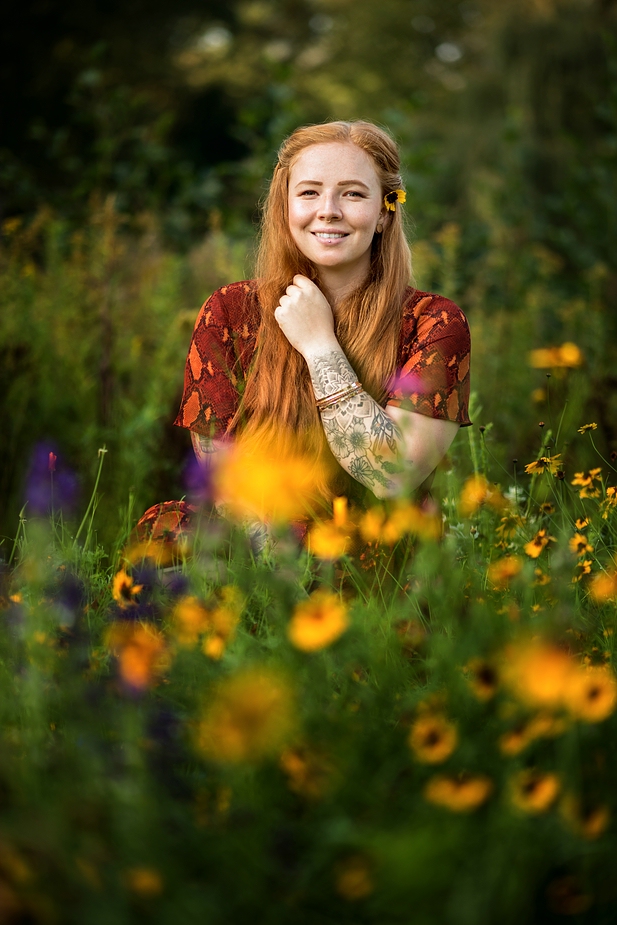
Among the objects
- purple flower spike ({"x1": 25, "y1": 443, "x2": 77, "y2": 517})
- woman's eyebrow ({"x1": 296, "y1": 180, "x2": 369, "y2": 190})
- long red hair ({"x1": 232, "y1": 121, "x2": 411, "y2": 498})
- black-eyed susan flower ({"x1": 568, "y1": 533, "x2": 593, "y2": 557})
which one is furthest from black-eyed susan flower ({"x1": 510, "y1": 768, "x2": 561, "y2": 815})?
woman's eyebrow ({"x1": 296, "y1": 180, "x2": 369, "y2": 190})

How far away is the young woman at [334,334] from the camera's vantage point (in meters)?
2.09

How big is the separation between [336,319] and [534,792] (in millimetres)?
1586

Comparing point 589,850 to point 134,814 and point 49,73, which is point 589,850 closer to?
point 134,814

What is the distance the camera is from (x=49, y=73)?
1060cm

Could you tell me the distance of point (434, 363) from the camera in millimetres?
2160

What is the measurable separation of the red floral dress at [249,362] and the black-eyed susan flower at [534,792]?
3.91 ft

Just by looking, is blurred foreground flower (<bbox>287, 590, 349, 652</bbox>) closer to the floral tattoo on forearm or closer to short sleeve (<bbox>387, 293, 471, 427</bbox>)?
the floral tattoo on forearm

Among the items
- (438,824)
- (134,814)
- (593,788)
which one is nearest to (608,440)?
(593,788)

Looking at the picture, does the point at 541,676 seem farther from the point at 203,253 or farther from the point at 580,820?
the point at 203,253

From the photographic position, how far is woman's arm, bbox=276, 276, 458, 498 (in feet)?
6.55

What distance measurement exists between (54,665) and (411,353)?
138 cm

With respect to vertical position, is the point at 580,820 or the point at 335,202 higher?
the point at 335,202

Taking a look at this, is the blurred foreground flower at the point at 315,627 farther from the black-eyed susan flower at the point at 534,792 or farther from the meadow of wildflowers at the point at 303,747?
the black-eyed susan flower at the point at 534,792

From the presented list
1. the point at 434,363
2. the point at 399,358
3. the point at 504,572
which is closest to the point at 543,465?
the point at 504,572
